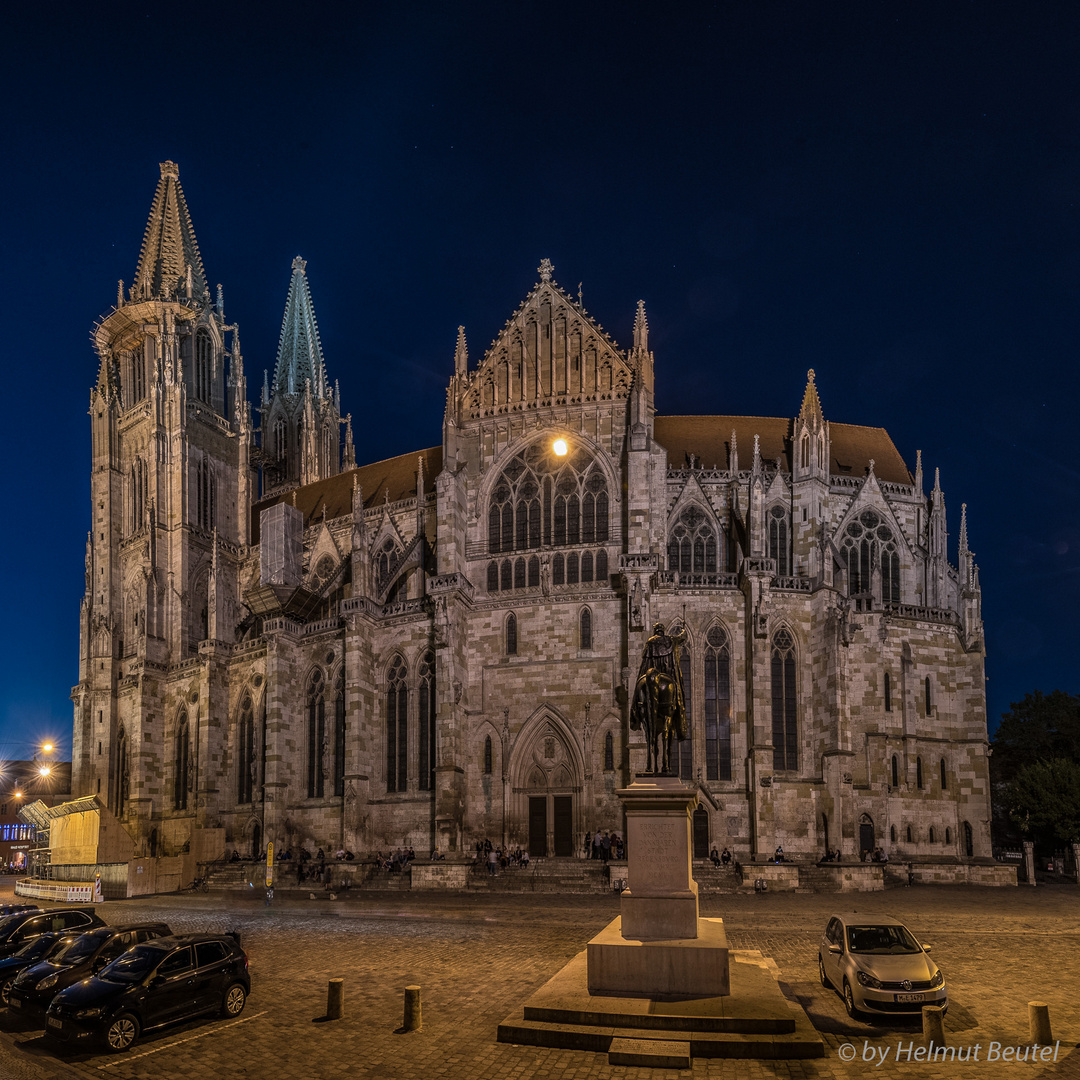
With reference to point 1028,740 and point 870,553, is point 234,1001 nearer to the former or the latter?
point 870,553

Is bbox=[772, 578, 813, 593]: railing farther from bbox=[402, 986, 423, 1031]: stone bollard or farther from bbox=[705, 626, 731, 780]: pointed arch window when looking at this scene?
bbox=[402, 986, 423, 1031]: stone bollard

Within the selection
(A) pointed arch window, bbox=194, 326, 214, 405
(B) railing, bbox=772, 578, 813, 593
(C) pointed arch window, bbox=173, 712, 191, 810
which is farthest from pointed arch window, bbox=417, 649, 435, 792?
(A) pointed arch window, bbox=194, 326, 214, 405

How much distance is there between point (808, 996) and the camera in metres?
16.2

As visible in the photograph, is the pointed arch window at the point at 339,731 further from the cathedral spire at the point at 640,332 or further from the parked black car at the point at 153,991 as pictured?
the parked black car at the point at 153,991

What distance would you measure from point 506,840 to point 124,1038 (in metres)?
29.3

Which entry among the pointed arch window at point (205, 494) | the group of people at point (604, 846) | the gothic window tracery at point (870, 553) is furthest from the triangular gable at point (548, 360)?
the pointed arch window at point (205, 494)

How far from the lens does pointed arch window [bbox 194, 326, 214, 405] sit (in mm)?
64812

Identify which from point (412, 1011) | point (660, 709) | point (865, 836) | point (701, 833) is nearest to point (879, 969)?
point (660, 709)

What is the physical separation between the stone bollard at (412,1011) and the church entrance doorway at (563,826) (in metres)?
28.4

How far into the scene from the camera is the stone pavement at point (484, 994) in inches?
494

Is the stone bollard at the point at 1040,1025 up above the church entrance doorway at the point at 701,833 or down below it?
above

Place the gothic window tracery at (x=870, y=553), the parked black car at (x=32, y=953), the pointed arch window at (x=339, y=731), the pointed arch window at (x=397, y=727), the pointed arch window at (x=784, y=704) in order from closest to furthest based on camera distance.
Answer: the parked black car at (x=32, y=953)
the pointed arch window at (x=784, y=704)
the pointed arch window at (x=397, y=727)
the pointed arch window at (x=339, y=731)
the gothic window tracery at (x=870, y=553)

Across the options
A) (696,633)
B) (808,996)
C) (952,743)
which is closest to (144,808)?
(696,633)

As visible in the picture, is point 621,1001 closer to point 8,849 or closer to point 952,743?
point 952,743
